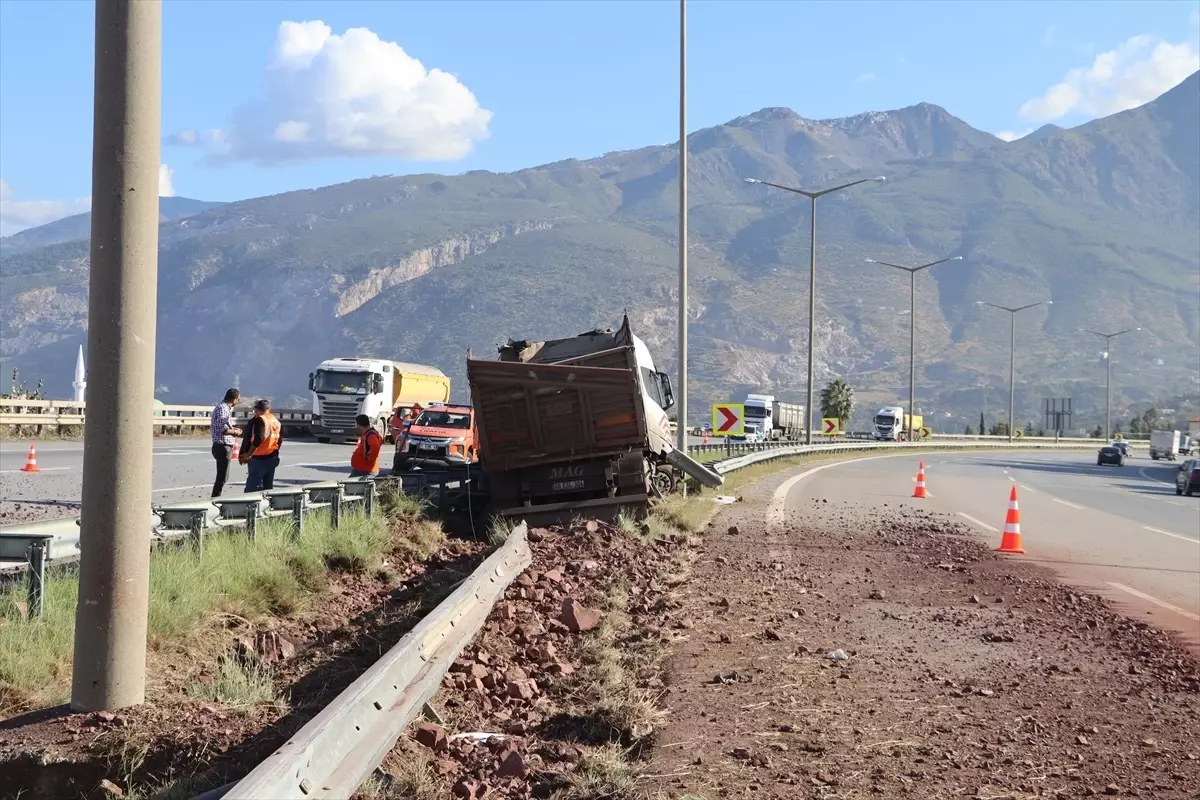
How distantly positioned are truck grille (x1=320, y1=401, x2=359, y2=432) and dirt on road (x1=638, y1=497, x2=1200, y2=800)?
35.1m

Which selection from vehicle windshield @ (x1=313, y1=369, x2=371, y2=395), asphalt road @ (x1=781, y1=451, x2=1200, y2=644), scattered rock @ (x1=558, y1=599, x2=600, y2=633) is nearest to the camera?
scattered rock @ (x1=558, y1=599, x2=600, y2=633)

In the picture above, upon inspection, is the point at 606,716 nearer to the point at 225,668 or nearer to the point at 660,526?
the point at 225,668

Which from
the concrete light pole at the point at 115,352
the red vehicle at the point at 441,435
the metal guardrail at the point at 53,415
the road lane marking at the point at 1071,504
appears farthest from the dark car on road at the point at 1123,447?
the concrete light pole at the point at 115,352

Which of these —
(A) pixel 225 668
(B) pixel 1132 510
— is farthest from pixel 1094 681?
(B) pixel 1132 510

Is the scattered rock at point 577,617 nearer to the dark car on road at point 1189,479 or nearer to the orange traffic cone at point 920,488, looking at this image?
the orange traffic cone at point 920,488

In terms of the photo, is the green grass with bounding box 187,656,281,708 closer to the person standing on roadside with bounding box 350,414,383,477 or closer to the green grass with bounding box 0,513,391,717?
the green grass with bounding box 0,513,391,717

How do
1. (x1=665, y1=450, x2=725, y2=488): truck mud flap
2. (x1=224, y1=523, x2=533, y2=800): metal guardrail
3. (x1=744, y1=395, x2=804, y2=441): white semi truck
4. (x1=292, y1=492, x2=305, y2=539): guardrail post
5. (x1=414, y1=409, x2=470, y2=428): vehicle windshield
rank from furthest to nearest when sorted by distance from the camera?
1. (x1=744, y1=395, x2=804, y2=441): white semi truck
2. (x1=414, y1=409, x2=470, y2=428): vehicle windshield
3. (x1=665, y1=450, x2=725, y2=488): truck mud flap
4. (x1=292, y1=492, x2=305, y2=539): guardrail post
5. (x1=224, y1=523, x2=533, y2=800): metal guardrail

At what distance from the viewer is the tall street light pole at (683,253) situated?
2784 centimetres

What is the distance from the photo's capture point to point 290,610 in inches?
393

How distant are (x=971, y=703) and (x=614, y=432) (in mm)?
11431

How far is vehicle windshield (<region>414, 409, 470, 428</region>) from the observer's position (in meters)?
30.6

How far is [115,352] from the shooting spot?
6.03 metres

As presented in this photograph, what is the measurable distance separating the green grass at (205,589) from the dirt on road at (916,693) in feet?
9.91

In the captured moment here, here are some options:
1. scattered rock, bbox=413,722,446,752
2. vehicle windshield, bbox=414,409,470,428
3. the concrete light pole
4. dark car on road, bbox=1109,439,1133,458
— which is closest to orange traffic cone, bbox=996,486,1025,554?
scattered rock, bbox=413,722,446,752
